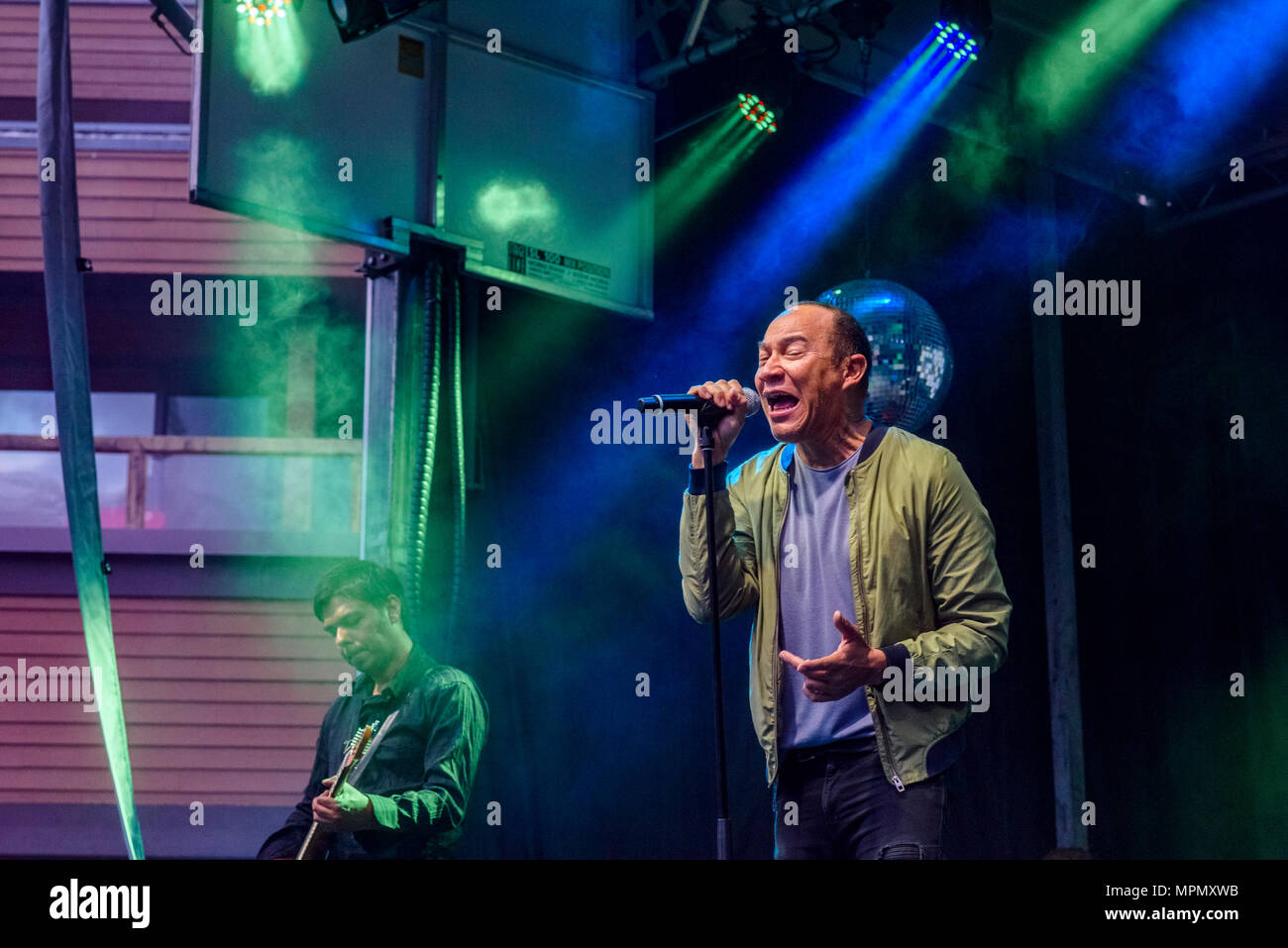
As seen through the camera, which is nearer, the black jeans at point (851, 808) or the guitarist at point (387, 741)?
the black jeans at point (851, 808)

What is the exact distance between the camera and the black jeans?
2.55 m

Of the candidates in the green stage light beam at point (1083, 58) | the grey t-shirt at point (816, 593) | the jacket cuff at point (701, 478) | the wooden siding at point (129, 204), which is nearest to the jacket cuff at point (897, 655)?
Result: the grey t-shirt at point (816, 593)

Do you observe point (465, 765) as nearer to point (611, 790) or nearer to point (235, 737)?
point (611, 790)

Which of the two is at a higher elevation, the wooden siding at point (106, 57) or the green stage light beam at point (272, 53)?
the wooden siding at point (106, 57)

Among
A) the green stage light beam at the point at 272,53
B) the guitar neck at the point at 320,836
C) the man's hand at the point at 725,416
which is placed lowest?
the guitar neck at the point at 320,836

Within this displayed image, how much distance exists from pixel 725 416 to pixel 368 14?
92.4 inches

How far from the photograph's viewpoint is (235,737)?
621 cm

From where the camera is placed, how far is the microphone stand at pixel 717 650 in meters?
2.54

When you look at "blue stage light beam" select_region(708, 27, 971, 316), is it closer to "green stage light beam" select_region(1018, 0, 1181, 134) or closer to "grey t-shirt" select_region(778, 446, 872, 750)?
"green stage light beam" select_region(1018, 0, 1181, 134)

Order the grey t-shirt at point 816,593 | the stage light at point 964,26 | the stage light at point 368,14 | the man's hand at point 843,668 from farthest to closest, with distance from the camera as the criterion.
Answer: the stage light at point 964,26 < the stage light at point 368,14 < the grey t-shirt at point 816,593 < the man's hand at point 843,668

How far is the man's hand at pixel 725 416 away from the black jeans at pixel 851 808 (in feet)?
2.37

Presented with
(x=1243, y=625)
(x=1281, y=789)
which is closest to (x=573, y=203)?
(x=1243, y=625)

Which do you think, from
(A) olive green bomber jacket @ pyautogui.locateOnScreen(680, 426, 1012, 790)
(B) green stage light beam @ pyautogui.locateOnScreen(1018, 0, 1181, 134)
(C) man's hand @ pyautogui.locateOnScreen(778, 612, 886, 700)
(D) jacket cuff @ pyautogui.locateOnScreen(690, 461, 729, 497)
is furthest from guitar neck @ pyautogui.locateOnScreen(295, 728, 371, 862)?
(B) green stage light beam @ pyautogui.locateOnScreen(1018, 0, 1181, 134)

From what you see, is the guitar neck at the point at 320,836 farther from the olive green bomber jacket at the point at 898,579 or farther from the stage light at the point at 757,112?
the stage light at the point at 757,112
